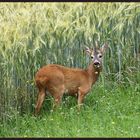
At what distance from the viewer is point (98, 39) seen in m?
10.9

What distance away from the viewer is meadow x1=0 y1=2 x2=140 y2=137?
10.2 m

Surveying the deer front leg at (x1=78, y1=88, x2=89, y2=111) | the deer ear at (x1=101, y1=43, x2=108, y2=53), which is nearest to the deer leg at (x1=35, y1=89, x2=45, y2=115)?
the deer front leg at (x1=78, y1=88, x2=89, y2=111)

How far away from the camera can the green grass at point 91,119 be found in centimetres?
977

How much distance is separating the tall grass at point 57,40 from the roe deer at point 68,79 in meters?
0.18

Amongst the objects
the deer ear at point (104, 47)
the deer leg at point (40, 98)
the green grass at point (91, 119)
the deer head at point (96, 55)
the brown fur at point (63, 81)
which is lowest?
the green grass at point (91, 119)

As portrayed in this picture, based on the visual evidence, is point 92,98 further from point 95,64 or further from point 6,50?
point 6,50

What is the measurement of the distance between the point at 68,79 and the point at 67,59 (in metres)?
0.35

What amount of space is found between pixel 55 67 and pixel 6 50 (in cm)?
81

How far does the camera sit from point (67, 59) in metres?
10.8

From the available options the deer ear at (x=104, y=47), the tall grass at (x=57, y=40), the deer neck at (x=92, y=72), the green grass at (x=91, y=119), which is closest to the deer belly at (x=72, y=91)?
the green grass at (x=91, y=119)

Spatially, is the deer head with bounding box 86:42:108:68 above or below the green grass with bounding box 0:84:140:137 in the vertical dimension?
above

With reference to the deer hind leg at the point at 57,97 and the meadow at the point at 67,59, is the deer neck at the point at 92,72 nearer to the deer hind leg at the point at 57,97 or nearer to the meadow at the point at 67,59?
the meadow at the point at 67,59

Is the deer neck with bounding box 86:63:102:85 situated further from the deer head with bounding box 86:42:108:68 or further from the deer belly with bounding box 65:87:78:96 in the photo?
the deer belly with bounding box 65:87:78:96

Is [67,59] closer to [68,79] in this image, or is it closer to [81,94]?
[68,79]
